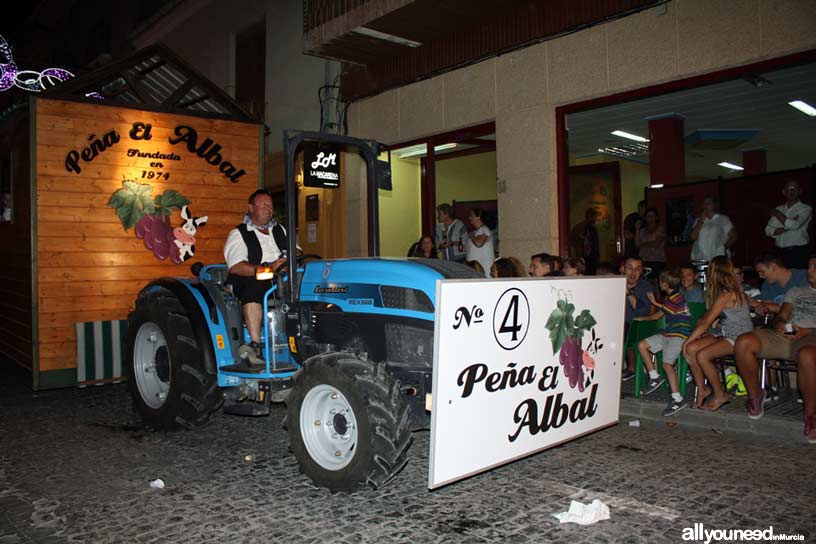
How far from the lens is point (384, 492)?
4250 mm

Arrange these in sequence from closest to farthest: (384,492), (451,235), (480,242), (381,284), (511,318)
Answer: (511,318), (384,492), (381,284), (480,242), (451,235)

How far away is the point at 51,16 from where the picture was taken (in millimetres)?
26797

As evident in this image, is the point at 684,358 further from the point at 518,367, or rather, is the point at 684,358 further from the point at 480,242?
the point at 480,242

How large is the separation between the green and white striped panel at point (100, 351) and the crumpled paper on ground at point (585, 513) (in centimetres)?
575

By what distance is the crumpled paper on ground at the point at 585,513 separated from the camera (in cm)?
367

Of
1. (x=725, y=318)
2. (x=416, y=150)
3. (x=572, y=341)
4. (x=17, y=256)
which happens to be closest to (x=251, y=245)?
(x=572, y=341)

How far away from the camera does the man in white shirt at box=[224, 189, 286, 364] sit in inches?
211

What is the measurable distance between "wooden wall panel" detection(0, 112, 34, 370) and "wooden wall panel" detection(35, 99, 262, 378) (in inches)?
13.4

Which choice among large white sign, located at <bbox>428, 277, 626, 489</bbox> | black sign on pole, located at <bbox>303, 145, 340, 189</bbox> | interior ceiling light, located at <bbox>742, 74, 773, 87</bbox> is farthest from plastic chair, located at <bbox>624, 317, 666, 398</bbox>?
interior ceiling light, located at <bbox>742, 74, 773, 87</bbox>

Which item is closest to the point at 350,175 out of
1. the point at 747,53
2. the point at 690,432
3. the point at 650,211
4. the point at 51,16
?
the point at 650,211

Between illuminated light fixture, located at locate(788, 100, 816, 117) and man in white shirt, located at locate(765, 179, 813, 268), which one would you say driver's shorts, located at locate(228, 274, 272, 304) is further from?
illuminated light fixture, located at locate(788, 100, 816, 117)

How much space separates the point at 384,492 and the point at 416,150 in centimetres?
873

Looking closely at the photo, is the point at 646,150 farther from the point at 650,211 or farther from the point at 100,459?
the point at 100,459

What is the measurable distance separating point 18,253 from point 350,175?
19.1 ft
